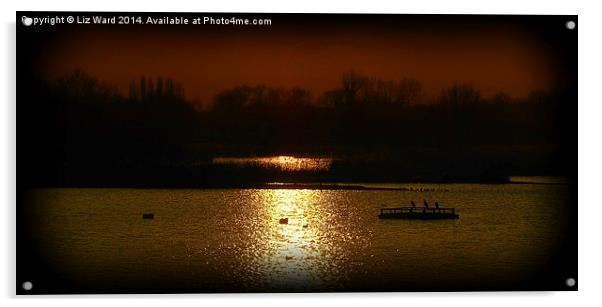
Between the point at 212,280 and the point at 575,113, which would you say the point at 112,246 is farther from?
the point at 575,113

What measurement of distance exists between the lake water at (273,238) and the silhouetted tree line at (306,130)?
119 mm

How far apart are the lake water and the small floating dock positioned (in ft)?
0.10

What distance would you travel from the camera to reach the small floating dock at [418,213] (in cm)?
470

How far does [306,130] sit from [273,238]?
0.64 meters

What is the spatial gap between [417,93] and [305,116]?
2.15ft

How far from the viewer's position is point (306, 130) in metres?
4.86

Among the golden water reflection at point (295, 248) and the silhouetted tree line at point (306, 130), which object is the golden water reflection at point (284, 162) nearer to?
the silhouetted tree line at point (306, 130)

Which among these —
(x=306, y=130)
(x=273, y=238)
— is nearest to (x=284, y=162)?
(x=306, y=130)

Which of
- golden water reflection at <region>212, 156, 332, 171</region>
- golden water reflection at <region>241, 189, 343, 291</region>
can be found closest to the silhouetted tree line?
golden water reflection at <region>212, 156, 332, 171</region>

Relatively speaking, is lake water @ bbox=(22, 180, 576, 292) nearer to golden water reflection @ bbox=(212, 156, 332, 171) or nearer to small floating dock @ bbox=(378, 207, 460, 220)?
small floating dock @ bbox=(378, 207, 460, 220)

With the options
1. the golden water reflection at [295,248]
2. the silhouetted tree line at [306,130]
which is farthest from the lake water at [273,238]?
the silhouetted tree line at [306,130]

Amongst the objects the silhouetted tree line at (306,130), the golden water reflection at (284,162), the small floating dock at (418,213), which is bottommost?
the small floating dock at (418,213)

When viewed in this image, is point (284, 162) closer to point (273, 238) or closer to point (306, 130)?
point (306, 130)

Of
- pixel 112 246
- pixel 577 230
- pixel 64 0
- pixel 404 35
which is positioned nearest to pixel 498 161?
pixel 577 230
